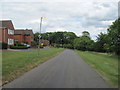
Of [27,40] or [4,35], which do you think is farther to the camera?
[27,40]

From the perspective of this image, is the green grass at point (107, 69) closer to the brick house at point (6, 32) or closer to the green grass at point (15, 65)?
the green grass at point (15, 65)

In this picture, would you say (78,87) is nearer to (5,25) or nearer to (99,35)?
(5,25)

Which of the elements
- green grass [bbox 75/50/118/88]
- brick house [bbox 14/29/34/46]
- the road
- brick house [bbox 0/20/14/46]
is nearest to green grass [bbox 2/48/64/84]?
the road

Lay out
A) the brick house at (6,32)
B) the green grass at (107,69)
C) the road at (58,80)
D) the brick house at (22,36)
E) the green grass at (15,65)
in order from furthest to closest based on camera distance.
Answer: the brick house at (22,36), the brick house at (6,32), the green grass at (15,65), the green grass at (107,69), the road at (58,80)

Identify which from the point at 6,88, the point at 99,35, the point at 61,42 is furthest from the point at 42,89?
the point at 61,42

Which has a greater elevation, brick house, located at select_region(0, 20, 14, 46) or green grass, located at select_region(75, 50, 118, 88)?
brick house, located at select_region(0, 20, 14, 46)

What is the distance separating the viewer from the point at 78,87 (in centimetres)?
545

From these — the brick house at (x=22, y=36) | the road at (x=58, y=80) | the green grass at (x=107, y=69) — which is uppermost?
the brick house at (x=22, y=36)

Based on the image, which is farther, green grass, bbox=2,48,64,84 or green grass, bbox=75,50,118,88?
green grass, bbox=2,48,64,84

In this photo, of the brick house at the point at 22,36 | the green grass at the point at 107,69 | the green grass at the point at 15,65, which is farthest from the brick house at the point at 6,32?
the green grass at the point at 107,69

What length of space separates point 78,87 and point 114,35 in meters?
21.7

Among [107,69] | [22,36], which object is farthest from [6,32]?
[107,69]

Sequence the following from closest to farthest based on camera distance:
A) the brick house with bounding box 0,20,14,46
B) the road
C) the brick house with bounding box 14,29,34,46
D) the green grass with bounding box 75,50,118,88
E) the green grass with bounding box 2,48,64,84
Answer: the road, the green grass with bounding box 75,50,118,88, the green grass with bounding box 2,48,64,84, the brick house with bounding box 0,20,14,46, the brick house with bounding box 14,29,34,46

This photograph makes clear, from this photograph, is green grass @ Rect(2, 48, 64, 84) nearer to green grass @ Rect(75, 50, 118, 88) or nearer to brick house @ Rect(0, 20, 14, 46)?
green grass @ Rect(75, 50, 118, 88)
